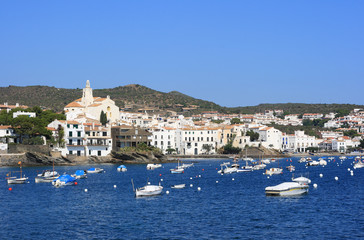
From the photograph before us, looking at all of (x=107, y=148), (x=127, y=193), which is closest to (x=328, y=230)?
(x=127, y=193)

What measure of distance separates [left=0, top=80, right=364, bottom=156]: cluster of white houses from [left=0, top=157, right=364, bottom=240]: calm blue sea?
45190 millimetres

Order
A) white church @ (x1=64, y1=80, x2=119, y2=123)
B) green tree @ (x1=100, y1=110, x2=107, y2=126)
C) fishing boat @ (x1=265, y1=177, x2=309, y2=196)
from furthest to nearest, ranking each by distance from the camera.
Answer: white church @ (x1=64, y1=80, x2=119, y2=123) → green tree @ (x1=100, y1=110, x2=107, y2=126) → fishing boat @ (x1=265, y1=177, x2=309, y2=196)

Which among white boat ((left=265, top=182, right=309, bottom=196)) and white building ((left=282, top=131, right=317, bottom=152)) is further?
white building ((left=282, top=131, right=317, bottom=152))

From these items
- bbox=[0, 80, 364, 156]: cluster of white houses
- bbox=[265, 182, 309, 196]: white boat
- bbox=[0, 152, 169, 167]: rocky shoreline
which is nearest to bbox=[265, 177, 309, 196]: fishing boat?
bbox=[265, 182, 309, 196]: white boat

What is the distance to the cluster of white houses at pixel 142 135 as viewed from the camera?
4144 inches

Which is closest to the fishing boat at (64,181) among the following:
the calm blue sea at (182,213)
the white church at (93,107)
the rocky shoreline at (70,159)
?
the calm blue sea at (182,213)

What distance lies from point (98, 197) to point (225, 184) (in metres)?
18.5

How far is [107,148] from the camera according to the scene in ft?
356

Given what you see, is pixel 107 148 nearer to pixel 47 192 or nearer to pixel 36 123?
pixel 36 123

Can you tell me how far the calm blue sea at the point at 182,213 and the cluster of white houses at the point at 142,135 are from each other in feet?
148

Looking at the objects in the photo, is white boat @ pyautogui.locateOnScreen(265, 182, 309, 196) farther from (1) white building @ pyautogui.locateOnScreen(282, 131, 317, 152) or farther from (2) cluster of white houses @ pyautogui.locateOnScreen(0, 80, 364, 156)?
(1) white building @ pyautogui.locateOnScreen(282, 131, 317, 152)

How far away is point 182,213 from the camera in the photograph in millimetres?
40625

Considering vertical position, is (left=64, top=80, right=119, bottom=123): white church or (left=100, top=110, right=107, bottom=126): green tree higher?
(left=64, top=80, right=119, bottom=123): white church

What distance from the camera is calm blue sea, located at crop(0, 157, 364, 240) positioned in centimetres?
3303
